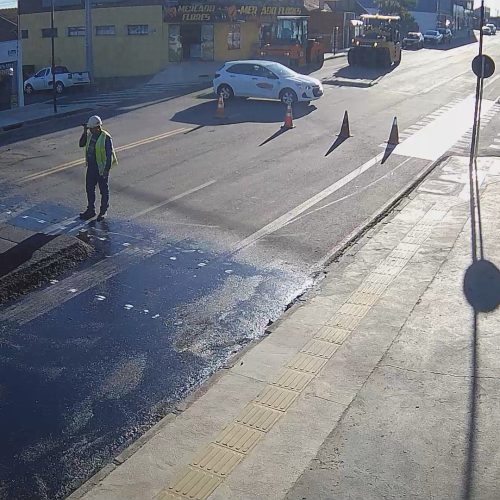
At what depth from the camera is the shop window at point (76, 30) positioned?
4275 cm

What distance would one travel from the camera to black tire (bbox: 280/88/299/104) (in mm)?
27344

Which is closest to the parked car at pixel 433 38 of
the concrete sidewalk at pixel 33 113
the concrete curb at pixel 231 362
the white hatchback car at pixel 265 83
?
the white hatchback car at pixel 265 83

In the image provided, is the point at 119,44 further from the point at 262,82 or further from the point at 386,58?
the point at 262,82

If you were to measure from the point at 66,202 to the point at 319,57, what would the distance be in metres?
30.4

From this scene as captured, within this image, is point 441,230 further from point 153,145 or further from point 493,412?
point 153,145

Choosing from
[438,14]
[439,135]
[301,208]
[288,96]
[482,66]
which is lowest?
[301,208]

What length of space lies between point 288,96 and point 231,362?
20.1 m

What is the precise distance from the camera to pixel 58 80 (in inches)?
1383

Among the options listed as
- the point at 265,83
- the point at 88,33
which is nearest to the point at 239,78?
the point at 265,83

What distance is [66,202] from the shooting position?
14719 millimetres

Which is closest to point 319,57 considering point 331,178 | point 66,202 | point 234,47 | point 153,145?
point 234,47

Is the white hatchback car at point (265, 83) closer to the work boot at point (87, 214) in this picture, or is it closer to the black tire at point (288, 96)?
the black tire at point (288, 96)

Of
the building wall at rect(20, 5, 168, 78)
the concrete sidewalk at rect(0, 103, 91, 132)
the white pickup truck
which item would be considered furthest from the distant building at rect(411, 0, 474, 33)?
the concrete sidewalk at rect(0, 103, 91, 132)

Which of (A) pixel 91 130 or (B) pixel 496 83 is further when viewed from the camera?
(B) pixel 496 83
